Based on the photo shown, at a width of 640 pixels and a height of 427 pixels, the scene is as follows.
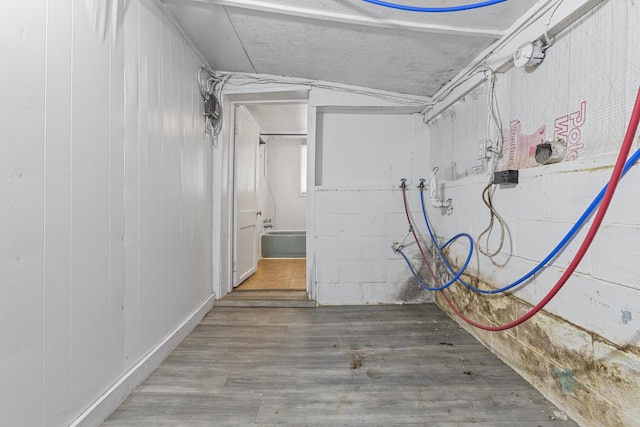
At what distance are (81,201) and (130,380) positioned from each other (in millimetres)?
901

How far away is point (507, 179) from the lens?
1451 millimetres

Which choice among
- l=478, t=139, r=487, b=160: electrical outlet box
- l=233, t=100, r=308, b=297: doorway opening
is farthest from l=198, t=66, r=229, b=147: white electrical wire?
l=478, t=139, r=487, b=160: electrical outlet box

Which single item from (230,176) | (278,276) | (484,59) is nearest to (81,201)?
(230,176)

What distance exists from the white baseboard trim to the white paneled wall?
0.03 m

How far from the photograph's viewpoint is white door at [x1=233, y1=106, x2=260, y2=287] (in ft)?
9.11

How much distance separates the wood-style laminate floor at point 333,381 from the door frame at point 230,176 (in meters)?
0.58

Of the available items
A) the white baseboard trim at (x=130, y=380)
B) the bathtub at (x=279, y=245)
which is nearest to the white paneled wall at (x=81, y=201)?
the white baseboard trim at (x=130, y=380)

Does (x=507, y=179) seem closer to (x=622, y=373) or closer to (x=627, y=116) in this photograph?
(x=627, y=116)

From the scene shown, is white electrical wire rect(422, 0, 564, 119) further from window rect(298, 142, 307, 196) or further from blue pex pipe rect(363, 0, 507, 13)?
window rect(298, 142, 307, 196)

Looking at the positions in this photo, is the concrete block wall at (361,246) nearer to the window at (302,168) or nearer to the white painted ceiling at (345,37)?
the white painted ceiling at (345,37)

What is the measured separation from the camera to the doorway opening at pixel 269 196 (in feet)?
9.29

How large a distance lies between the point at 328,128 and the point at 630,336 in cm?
234

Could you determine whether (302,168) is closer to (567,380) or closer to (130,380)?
(130,380)

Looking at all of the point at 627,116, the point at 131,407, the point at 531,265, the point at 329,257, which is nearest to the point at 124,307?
the point at 131,407
